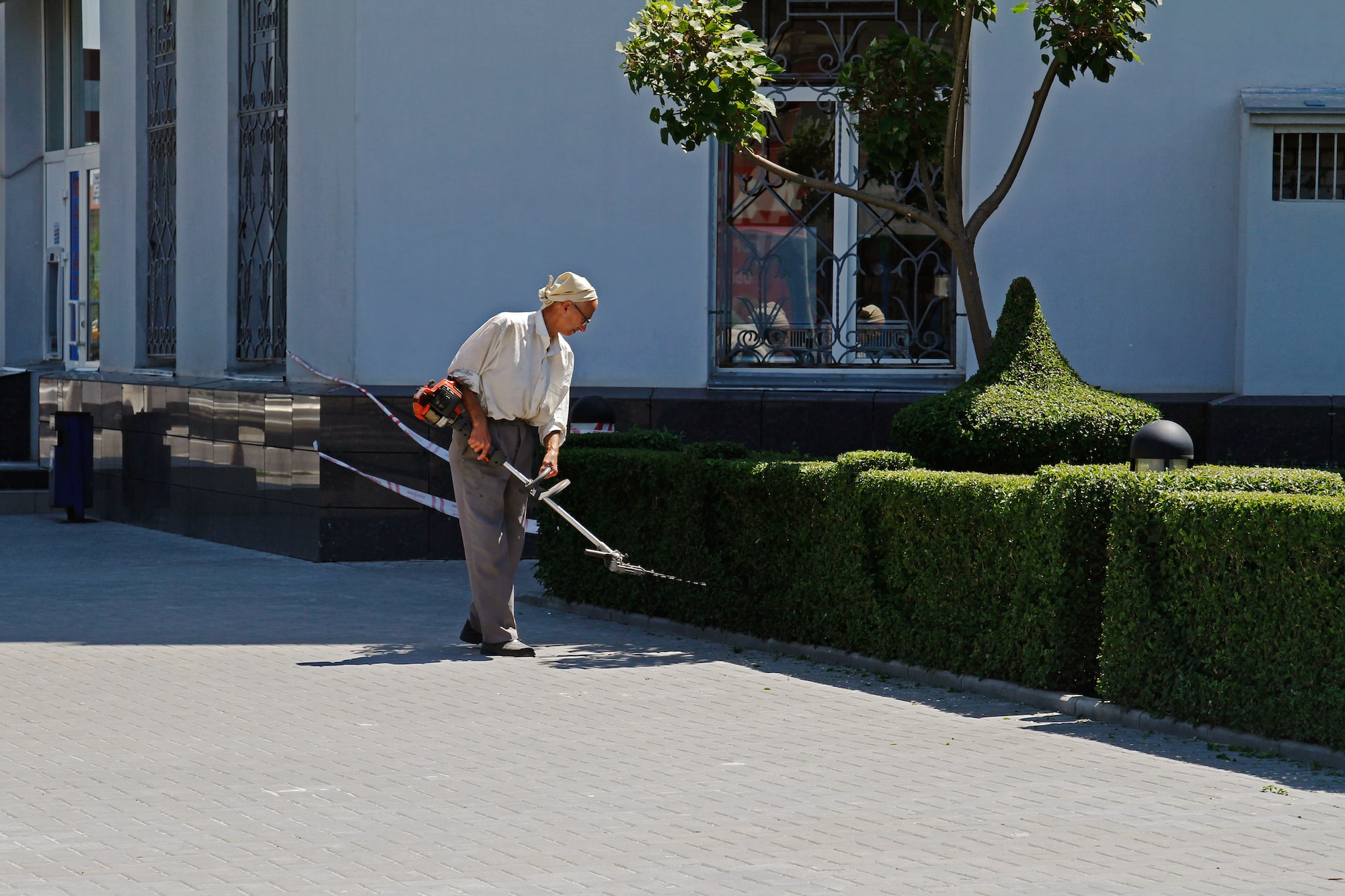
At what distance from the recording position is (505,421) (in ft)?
29.5

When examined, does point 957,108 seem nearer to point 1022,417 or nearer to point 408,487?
point 1022,417

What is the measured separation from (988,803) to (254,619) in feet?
18.0

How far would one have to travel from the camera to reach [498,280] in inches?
524

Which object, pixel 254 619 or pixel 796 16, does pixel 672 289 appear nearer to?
pixel 796 16

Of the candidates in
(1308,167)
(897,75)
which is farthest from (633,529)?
(1308,167)

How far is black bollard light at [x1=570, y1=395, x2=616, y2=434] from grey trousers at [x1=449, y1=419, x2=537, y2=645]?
115 inches

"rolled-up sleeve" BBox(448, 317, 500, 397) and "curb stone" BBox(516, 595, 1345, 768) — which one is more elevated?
"rolled-up sleeve" BBox(448, 317, 500, 397)

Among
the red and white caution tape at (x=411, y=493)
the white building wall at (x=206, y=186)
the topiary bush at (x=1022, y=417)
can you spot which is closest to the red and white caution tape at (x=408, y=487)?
the red and white caution tape at (x=411, y=493)

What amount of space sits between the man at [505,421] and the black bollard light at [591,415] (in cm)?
284

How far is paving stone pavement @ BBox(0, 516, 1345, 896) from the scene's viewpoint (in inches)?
204

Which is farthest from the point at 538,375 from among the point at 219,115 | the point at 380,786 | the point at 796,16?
the point at 219,115

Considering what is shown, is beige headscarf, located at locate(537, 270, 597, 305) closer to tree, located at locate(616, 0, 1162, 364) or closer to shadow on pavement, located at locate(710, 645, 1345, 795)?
tree, located at locate(616, 0, 1162, 364)

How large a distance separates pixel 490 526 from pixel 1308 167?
6872 millimetres

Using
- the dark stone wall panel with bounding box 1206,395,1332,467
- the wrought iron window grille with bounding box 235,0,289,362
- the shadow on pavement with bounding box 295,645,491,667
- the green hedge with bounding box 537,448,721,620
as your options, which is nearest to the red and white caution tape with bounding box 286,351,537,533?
the wrought iron window grille with bounding box 235,0,289,362
